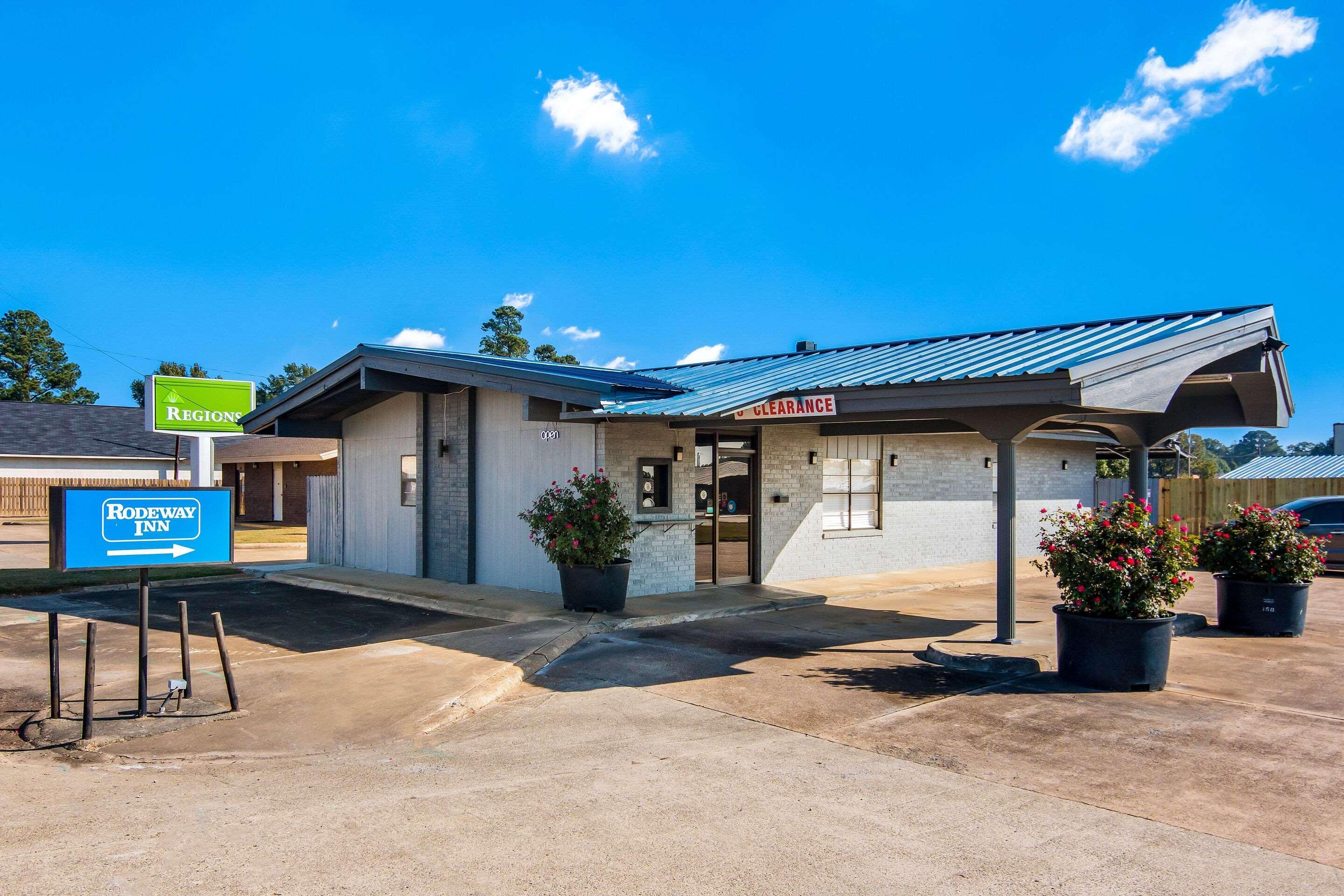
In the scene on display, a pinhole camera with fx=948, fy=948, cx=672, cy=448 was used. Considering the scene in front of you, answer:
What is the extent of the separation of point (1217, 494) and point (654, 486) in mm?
18595

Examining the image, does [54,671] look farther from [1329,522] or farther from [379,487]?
[1329,522]

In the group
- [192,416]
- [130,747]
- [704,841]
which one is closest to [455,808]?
[704,841]

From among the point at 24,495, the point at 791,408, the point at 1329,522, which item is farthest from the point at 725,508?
the point at 24,495

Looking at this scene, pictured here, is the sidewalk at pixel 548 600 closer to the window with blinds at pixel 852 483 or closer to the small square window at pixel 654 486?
the small square window at pixel 654 486

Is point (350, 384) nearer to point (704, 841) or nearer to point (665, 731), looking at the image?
point (665, 731)

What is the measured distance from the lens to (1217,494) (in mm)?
24953

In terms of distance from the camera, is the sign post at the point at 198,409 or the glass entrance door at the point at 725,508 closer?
the glass entrance door at the point at 725,508

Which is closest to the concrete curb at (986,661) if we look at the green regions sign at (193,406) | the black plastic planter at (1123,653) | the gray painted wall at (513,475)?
the black plastic planter at (1123,653)

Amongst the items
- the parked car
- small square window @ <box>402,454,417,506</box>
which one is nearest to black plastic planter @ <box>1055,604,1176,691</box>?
small square window @ <box>402,454,417,506</box>

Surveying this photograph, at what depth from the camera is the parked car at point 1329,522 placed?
61.7ft

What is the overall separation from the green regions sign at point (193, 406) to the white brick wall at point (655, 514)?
1360 cm

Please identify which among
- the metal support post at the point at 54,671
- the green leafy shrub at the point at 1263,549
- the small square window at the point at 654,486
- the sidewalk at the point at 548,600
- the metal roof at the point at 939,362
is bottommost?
the sidewalk at the point at 548,600

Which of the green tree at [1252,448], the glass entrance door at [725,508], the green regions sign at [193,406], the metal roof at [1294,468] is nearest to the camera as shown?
the glass entrance door at [725,508]

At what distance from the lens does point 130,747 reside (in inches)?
255
